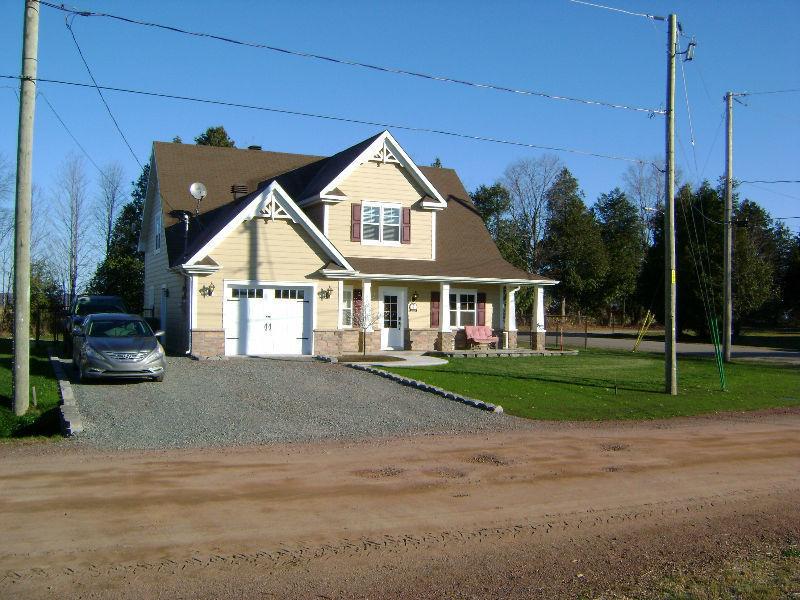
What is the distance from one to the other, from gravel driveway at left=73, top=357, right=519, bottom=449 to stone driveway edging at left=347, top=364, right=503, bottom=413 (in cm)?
26

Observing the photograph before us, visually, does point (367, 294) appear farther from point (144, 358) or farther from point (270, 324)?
point (144, 358)

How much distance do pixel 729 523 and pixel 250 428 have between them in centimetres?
780

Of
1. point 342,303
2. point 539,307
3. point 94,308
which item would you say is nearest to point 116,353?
point 94,308

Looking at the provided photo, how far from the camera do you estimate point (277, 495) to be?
870 cm

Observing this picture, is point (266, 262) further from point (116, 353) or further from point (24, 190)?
point (24, 190)

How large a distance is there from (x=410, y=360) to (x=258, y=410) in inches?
403

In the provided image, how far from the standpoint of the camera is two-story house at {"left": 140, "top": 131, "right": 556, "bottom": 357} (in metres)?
23.1

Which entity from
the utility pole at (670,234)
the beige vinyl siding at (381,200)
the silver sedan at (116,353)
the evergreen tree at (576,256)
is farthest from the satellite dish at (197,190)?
the evergreen tree at (576,256)

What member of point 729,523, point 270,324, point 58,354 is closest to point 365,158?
point 270,324

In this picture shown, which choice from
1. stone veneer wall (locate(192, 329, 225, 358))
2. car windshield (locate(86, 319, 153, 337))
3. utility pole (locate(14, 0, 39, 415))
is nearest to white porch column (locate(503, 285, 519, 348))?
stone veneer wall (locate(192, 329, 225, 358))

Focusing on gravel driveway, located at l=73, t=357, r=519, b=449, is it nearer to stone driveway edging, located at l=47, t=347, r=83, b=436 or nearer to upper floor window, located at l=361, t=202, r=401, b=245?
stone driveway edging, located at l=47, t=347, r=83, b=436

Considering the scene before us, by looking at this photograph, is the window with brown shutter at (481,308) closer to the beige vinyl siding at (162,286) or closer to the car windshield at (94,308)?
the beige vinyl siding at (162,286)

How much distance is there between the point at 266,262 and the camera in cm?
2339

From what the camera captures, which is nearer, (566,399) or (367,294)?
(566,399)
